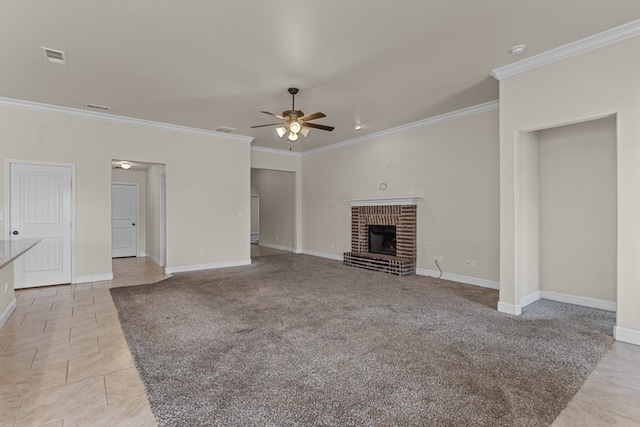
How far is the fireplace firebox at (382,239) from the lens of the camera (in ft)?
22.4

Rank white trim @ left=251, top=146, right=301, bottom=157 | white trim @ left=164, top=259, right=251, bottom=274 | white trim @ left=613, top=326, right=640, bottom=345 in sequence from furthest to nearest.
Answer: white trim @ left=251, top=146, right=301, bottom=157 < white trim @ left=164, top=259, right=251, bottom=274 < white trim @ left=613, top=326, right=640, bottom=345

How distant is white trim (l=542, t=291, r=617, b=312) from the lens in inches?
151

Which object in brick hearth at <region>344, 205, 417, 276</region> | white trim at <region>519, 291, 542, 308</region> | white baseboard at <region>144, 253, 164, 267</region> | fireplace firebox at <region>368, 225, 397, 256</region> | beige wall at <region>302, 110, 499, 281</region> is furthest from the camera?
white baseboard at <region>144, 253, 164, 267</region>

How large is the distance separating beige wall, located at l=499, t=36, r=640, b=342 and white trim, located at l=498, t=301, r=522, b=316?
0.04ft

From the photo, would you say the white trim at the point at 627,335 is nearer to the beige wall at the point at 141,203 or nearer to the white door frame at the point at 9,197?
the white door frame at the point at 9,197

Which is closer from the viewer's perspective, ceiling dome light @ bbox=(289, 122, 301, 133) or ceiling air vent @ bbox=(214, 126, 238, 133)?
ceiling dome light @ bbox=(289, 122, 301, 133)

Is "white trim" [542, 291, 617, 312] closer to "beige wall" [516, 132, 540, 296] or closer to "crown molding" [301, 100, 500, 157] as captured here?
"beige wall" [516, 132, 540, 296]

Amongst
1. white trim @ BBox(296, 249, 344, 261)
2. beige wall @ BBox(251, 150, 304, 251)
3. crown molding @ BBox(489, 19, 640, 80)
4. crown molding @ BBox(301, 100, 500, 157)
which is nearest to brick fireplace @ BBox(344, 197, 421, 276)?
white trim @ BBox(296, 249, 344, 261)

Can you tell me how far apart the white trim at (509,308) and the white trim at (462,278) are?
4.01 ft

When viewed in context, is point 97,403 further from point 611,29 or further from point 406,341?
point 611,29

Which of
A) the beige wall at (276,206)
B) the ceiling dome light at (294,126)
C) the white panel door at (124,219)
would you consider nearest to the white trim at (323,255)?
the beige wall at (276,206)

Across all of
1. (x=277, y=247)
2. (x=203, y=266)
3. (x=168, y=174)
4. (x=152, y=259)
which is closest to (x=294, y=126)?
(x=168, y=174)

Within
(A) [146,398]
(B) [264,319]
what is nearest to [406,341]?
(B) [264,319]

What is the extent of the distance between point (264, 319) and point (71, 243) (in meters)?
4.02
